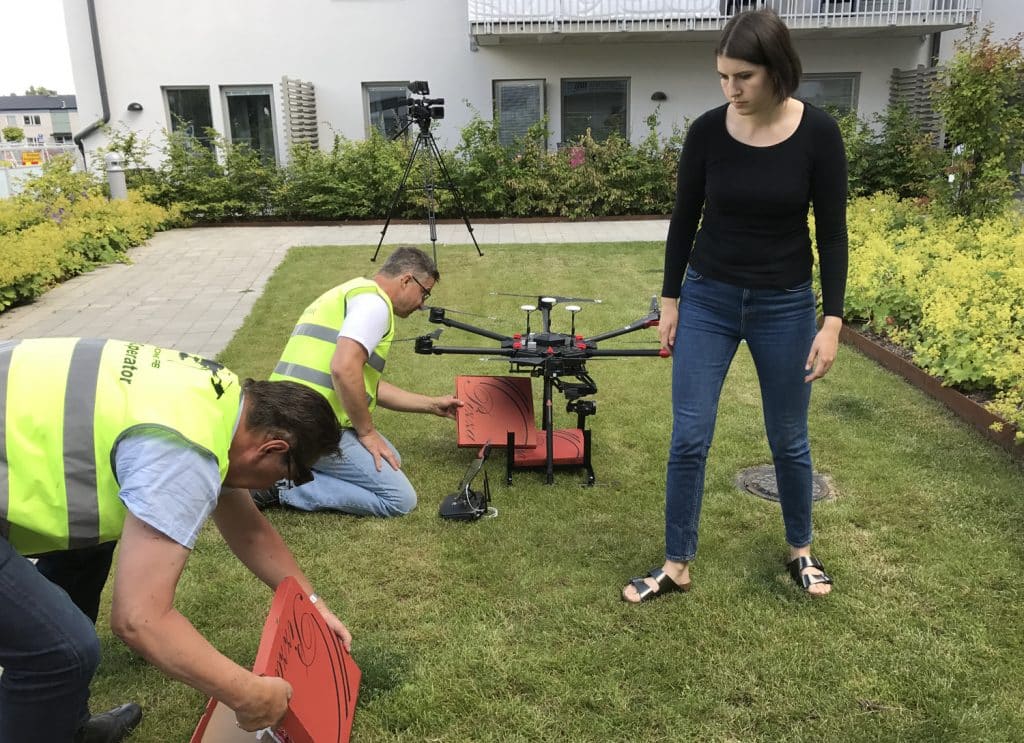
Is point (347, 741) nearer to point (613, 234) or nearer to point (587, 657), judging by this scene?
point (587, 657)

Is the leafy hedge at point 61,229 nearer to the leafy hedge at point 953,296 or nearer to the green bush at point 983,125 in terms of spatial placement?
the leafy hedge at point 953,296

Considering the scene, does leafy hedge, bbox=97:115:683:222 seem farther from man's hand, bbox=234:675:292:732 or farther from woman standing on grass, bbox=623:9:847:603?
man's hand, bbox=234:675:292:732

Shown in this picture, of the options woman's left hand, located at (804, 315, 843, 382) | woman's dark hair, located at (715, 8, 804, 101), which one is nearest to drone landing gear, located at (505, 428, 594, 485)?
woman's left hand, located at (804, 315, 843, 382)

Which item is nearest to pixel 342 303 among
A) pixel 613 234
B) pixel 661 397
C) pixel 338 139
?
pixel 661 397

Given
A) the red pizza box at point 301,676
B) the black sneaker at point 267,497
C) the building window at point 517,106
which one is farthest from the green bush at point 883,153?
the red pizza box at point 301,676

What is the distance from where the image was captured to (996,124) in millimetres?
6949

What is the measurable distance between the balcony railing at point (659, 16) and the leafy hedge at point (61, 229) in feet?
19.6

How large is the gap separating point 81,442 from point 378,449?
5.69ft

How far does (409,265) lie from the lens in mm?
3363

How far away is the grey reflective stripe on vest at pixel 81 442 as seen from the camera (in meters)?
1.48

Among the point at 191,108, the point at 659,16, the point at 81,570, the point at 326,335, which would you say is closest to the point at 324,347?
the point at 326,335

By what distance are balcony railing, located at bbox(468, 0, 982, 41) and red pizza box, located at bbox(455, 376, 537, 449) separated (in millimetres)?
10446

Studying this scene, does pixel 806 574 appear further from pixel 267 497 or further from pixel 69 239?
pixel 69 239

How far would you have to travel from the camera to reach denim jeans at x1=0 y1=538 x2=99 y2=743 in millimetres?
1509
